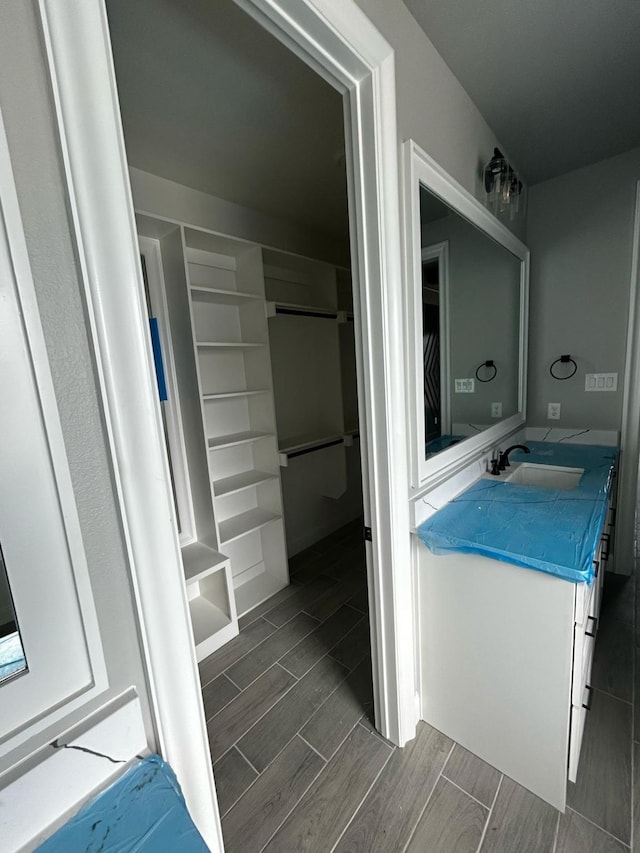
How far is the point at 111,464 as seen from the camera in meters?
0.57

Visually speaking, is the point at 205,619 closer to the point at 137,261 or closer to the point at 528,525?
the point at 528,525

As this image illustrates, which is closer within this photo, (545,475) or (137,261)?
(137,261)

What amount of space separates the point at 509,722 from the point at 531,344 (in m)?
2.13

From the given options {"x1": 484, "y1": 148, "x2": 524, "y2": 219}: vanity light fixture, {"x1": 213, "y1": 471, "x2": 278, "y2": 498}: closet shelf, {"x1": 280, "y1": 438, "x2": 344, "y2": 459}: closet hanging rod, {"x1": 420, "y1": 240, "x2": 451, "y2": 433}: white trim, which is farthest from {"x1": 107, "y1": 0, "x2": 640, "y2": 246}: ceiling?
{"x1": 213, "y1": 471, "x2": 278, "y2": 498}: closet shelf

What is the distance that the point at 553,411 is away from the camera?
2463 millimetres

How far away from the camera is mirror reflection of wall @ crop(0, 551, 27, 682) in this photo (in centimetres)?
51

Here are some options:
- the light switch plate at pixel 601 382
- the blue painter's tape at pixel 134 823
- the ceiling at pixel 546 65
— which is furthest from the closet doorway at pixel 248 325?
the light switch plate at pixel 601 382

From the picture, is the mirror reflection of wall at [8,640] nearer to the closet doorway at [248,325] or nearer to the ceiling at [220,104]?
the closet doorway at [248,325]

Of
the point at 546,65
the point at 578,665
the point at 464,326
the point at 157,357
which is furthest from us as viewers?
the point at 464,326

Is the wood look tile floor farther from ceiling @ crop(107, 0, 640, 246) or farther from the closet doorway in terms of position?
ceiling @ crop(107, 0, 640, 246)

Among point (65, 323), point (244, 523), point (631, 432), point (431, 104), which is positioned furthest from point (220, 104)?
point (631, 432)

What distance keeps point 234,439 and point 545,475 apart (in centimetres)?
184

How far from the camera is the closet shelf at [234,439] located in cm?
220

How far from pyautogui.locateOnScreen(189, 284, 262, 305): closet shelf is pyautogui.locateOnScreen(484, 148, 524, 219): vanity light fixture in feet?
4.40
